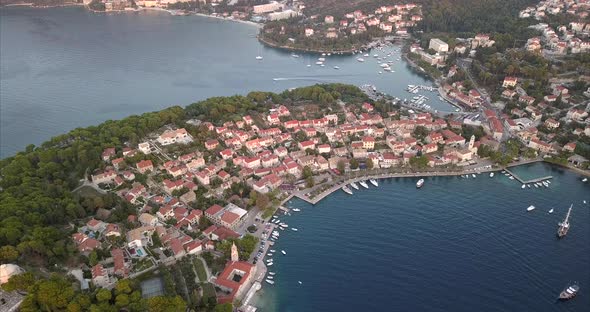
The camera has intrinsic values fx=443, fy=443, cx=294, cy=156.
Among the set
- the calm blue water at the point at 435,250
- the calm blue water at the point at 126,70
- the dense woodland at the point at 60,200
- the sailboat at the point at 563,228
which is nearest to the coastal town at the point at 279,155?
the dense woodland at the point at 60,200

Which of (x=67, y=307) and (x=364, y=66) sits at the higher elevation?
(x=364, y=66)

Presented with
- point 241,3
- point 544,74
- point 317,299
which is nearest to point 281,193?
point 317,299

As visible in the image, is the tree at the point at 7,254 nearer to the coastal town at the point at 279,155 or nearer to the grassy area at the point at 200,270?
the coastal town at the point at 279,155

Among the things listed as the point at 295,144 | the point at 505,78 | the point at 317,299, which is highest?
the point at 505,78

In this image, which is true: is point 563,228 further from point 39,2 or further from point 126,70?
point 39,2

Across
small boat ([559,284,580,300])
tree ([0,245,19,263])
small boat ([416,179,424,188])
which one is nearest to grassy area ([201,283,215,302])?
tree ([0,245,19,263])

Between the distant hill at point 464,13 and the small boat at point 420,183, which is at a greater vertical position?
the distant hill at point 464,13

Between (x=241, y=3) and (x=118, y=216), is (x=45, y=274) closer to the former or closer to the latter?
(x=118, y=216)
